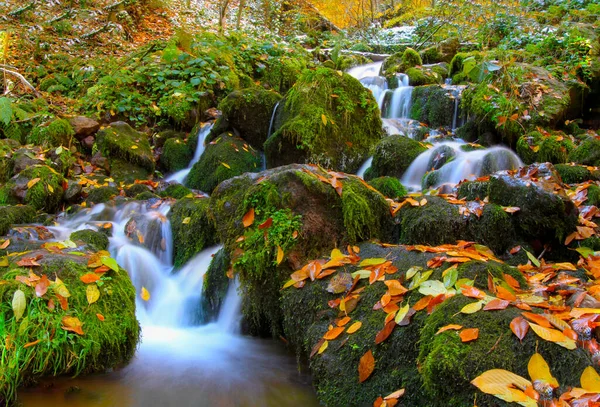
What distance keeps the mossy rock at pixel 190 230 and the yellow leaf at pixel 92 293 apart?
78.1 inches

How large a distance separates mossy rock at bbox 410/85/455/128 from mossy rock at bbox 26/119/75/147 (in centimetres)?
711

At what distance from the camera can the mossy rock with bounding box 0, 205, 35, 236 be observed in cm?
528

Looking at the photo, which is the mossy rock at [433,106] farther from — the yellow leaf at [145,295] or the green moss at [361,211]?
the yellow leaf at [145,295]

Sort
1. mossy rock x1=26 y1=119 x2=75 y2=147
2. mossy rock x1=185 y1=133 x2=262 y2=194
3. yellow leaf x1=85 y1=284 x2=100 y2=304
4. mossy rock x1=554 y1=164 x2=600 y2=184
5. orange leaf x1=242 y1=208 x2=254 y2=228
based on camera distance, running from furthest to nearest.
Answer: mossy rock x1=26 y1=119 x2=75 y2=147 → mossy rock x1=185 y1=133 x2=262 y2=194 → mossy rock x1=554 y1=164 x2=600 y2=184 → orange leaf x1=242 y1=208 x2=254 y2=228 → yellow leaf x1=85 y1=284 x2=100 y2=304

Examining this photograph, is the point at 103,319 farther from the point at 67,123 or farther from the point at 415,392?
the point at 67,123

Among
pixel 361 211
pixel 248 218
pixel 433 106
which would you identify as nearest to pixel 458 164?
pixel 361 211

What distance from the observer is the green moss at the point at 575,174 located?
569 cm

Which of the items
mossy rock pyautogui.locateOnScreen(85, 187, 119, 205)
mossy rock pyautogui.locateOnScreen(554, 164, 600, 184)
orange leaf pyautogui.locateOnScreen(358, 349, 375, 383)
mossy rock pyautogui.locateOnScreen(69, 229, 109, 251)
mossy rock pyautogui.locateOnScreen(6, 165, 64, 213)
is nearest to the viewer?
orange leaf pyautogui.locateOnScreen(358, 349, 375, 383)

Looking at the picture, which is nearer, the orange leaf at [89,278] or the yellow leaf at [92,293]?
the yellow leaf at [92,293]

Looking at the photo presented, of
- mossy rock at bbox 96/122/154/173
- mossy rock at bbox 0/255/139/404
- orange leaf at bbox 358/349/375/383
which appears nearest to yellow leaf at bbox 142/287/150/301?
mossy rock at bbox 0/255/139/404

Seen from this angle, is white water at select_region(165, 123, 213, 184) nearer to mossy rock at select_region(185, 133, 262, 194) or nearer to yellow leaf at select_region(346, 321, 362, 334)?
mossy rock at select_region(185, 133, 262, 194)

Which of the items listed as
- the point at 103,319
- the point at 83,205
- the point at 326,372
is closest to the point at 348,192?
the point at 326,372

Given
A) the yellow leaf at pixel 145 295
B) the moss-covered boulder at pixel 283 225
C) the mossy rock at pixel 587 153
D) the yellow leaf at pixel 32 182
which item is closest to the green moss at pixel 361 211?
the moss-covered boulder at pixel 283 225

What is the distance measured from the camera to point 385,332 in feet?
8.36
